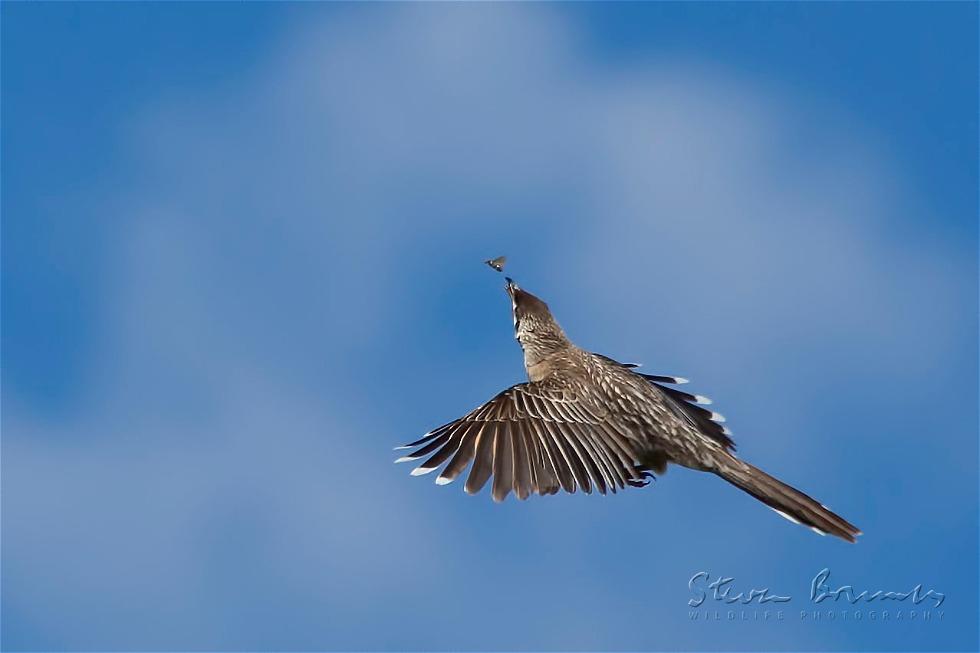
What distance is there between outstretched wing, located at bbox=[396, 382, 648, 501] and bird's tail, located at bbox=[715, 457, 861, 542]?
1.04 meters

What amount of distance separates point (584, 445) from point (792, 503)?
7.06 ft

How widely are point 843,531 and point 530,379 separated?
4.15 m

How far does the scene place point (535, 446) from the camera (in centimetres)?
1226

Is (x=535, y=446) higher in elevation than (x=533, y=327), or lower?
lower

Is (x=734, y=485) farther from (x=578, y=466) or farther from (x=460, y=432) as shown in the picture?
(x=460, y=432)

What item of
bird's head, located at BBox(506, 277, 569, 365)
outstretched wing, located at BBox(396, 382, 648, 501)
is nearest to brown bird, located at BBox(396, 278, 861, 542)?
outstretched wing, located at BBox(396, 382, 648, 501)

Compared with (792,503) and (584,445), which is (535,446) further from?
(792,503)

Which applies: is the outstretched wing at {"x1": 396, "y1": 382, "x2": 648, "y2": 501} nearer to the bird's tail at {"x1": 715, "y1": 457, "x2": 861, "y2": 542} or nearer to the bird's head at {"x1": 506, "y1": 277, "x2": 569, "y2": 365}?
the bird's tail at {"x1": 715, "y1": 457, "x2": 861, "y2": 542}

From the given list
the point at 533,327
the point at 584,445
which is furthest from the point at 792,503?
the point at 533,327

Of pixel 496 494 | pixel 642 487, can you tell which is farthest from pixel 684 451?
pixel 496 494

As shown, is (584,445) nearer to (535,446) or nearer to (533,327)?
(535,446)

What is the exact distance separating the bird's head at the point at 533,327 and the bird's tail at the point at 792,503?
3.12m

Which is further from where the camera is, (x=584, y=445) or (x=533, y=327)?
(x=533, y=327)

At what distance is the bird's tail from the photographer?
12.5 metres
